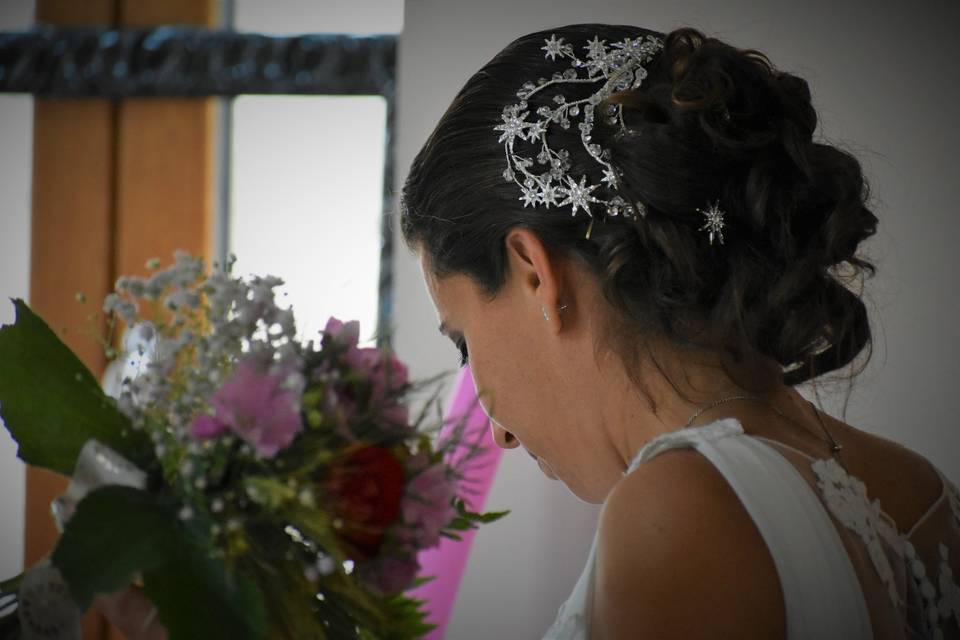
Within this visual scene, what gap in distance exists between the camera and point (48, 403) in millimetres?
724

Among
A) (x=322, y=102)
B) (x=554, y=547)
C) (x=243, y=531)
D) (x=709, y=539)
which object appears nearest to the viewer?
(x=243, y=531)

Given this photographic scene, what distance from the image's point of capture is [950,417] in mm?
1627

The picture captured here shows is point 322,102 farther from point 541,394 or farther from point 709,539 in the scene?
point 709,539

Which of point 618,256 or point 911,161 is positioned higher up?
point 911,161

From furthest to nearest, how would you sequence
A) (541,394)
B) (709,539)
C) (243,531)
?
1. (541,394)
2. (709,539)
3. (243,531)

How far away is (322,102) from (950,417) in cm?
138

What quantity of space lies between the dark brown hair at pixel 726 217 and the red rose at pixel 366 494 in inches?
14.1

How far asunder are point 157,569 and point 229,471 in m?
0.08

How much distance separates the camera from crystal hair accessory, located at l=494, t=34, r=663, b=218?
955mm

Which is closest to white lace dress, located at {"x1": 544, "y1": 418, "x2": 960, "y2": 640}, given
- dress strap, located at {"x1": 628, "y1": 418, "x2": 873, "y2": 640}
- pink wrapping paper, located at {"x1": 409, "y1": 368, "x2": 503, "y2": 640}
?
dress strap, located at {"x1": 628, "y1": 418, "x2": 873, "y2": 640}

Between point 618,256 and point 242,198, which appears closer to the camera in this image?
point 618,256

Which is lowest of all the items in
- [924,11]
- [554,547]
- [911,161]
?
[554,547]

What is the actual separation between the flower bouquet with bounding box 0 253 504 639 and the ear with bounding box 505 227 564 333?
0.27 meters

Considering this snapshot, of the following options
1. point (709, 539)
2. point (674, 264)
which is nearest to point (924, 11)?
point (674, 264)
